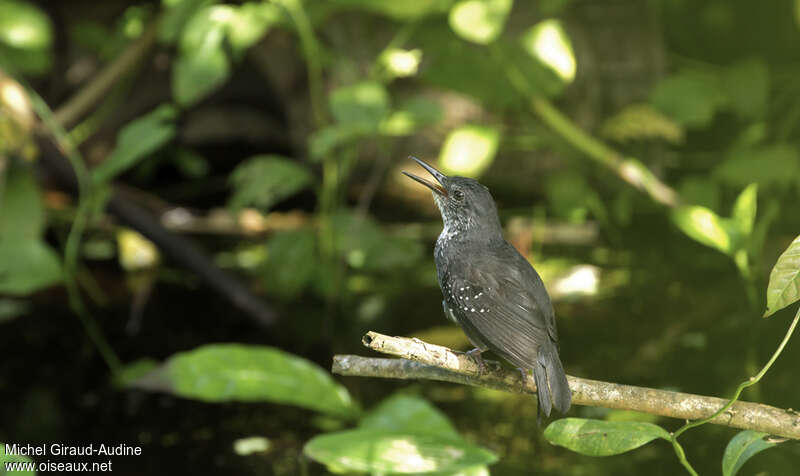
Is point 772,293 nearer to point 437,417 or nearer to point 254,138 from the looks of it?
point 437,417

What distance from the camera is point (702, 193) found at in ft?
6.15

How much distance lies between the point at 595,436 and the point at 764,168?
1.22m

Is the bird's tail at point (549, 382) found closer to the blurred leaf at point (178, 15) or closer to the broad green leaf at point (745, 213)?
the broad green leaf at point (745, 213)

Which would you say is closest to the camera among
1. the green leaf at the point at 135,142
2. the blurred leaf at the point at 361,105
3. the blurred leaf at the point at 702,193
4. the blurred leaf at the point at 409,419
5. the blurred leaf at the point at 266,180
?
the blurred leaf at the point at 409,419

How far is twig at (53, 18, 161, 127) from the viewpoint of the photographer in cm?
217

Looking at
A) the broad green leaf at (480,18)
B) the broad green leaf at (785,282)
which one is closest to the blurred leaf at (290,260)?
the broad green leaf at (480,18)

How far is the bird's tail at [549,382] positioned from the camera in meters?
0.78

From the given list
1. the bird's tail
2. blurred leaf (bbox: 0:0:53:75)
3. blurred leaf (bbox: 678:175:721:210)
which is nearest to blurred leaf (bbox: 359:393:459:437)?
the bird's tail

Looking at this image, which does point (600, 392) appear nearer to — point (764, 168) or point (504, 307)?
point (504, 307)

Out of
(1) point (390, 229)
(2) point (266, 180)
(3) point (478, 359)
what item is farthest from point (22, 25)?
(3) point (478, 359)

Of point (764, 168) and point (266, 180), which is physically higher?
point (266, 180)

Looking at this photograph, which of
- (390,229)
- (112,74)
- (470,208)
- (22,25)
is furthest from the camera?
(390,229)

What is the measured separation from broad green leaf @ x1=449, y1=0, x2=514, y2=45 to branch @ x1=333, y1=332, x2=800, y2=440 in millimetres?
896

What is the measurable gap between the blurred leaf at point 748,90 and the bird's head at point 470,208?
1.24m
